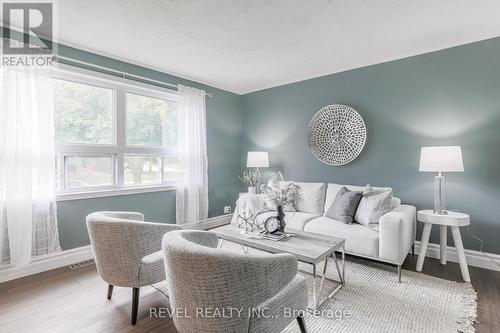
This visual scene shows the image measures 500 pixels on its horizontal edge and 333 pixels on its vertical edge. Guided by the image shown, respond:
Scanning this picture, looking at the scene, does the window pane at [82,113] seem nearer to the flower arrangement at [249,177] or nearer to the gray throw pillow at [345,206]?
the flower arrangement at [249,177]

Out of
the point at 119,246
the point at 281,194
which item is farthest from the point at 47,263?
the point at 281,194

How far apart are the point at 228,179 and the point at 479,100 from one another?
12.0 feet

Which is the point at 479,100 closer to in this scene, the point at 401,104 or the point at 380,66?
the point at 401,104

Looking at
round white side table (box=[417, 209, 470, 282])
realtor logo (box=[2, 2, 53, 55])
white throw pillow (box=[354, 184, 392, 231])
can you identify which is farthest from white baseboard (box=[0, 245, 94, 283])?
round white side table (box=[417, 209, 470, 282])

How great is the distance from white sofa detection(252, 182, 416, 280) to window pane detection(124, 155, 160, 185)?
5.74ft

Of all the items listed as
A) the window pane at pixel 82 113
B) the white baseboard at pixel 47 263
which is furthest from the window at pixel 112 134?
the white baseboard at pixel 47 263

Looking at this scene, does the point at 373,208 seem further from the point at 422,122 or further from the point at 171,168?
the point at 171,168

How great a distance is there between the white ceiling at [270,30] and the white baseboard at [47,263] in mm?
2375

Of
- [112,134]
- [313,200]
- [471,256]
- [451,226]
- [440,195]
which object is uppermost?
[112,134]

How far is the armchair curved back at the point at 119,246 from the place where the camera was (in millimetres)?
1777

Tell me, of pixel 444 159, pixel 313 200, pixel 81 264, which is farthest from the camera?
pixel 313 200

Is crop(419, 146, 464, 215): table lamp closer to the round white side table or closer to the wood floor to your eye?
the round white side table

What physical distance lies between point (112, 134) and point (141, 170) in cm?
63

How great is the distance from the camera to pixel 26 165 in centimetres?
251
